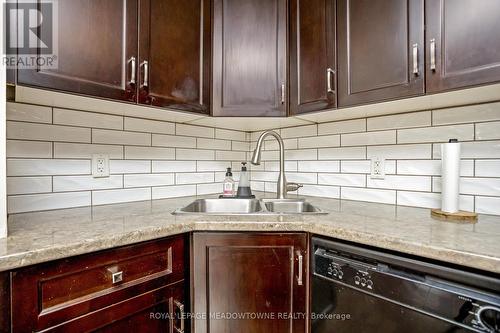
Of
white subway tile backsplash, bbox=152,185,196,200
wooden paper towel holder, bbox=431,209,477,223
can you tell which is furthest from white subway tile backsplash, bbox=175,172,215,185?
wooden paper towel holder, bbox=431,209,477,223

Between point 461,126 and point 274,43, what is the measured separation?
0.93 metres

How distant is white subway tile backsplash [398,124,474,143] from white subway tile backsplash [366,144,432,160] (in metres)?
0.03

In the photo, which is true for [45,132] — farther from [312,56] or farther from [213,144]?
[312,56]

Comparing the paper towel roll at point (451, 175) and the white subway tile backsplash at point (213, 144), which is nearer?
the paper towel roll at point (451, 175)

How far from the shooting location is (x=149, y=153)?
4.92ft

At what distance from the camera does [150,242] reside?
90cm

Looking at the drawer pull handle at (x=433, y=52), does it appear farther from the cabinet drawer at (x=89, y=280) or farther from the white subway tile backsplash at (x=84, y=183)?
the white subway tile backsplash at (x=84, y=183)

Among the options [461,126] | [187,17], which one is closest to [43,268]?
[187,17]

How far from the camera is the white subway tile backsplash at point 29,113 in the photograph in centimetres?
110

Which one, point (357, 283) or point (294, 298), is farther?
point (294, 298)

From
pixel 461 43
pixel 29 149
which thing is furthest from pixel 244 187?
pixel 461 43

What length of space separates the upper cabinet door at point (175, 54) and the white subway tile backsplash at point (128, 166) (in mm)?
447

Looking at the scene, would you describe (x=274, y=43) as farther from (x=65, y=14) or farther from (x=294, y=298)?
(x=294, y=298)

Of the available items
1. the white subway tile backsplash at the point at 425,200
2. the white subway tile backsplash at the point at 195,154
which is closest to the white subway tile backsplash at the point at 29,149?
the white subway tile backsplash at the point at 195,154
